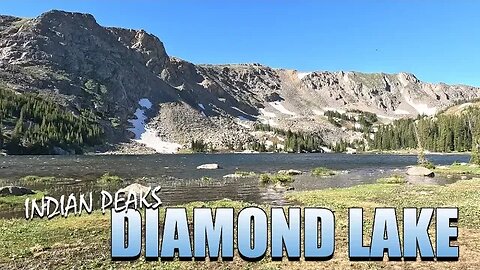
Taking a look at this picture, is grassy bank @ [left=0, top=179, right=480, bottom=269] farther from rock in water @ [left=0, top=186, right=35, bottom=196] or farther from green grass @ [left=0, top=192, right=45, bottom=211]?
rock in water @ [left=0, top=186, right=35, bottom=196]

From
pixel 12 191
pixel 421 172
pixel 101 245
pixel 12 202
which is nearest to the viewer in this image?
pixel 101 245

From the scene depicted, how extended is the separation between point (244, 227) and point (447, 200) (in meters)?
24.0

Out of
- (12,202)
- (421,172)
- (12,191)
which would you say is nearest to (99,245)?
(12,202)

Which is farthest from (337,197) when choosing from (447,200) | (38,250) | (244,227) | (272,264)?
(38,250)

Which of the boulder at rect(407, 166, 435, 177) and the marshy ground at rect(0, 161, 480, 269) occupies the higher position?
the marshy ground at rect(0, 161, 480, 269)

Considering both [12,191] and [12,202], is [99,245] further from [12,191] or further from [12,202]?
[12,191]

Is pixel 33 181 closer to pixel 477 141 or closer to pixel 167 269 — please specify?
pixel 167 269

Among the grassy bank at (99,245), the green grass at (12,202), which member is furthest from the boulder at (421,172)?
the green grass at (12,202)

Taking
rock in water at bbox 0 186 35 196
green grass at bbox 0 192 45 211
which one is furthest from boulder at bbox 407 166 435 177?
rock in water at bbox 0 186 35 196

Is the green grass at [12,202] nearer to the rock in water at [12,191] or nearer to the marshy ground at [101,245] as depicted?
the rock in water at [12,191]

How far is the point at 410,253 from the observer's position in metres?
19.6

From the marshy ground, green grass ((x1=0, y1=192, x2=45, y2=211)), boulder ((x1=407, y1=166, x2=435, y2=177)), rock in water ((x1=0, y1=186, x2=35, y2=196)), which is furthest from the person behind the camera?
boulder ((x1=407, y1=166, x2=435, y2=177))

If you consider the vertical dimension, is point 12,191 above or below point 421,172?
above

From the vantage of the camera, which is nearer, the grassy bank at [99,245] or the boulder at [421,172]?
the grassy bank at [99,245]
